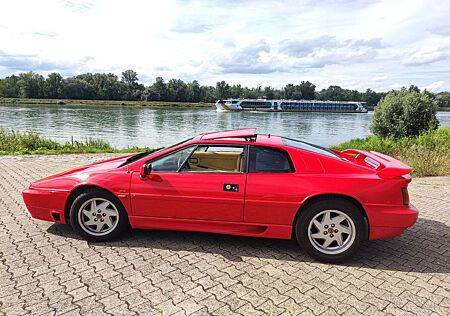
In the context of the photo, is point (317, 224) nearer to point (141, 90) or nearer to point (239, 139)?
point (239, 139)

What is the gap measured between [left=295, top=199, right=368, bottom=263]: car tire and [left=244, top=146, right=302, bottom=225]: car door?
0.18 meters

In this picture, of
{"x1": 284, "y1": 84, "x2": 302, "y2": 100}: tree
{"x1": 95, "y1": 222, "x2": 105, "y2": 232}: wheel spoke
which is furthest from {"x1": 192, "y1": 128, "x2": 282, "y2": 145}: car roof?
{"x1": 284, "y1": 84, "x2": 302, "y2": 100}: tree

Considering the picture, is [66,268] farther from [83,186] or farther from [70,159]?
[70,159]

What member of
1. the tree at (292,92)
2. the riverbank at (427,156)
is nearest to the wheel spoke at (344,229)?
the riverbank at (427,156)

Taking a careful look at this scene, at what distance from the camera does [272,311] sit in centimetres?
280

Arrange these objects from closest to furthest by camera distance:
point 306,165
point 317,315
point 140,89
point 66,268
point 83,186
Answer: point 317,315, point 66,268, point 306,165, point 83,186, point 140,89

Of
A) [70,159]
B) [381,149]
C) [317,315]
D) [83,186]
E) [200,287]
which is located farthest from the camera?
[381,149]

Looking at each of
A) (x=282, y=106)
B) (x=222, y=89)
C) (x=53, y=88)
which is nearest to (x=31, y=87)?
(x=53, y=88)

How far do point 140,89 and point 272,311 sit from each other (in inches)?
4410

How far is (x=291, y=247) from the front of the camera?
4090 mm

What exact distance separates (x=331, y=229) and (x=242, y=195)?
1.04 metres

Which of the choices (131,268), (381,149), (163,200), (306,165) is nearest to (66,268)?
(131,268)

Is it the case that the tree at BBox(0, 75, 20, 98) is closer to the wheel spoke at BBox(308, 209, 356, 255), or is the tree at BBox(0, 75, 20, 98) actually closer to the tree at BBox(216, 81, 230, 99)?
the tree at BBox(216, 81, 230, 99)

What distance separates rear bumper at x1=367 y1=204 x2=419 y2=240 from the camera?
354 centimetres
